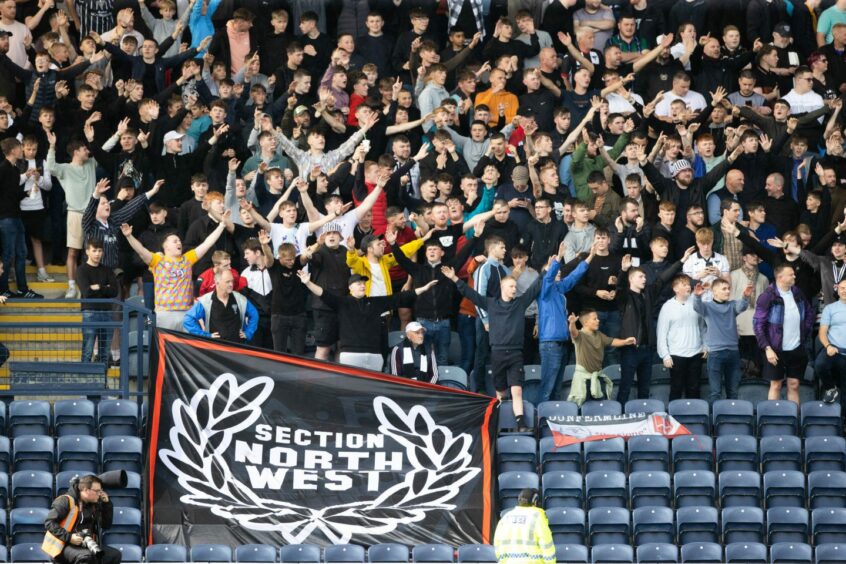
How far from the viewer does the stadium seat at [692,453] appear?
64.3 feet

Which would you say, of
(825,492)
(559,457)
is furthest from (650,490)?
(825,492)

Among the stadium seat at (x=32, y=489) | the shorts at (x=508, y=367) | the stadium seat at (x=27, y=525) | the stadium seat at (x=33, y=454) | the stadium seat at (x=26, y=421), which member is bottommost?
the stadium seat at (x=27, y=525)

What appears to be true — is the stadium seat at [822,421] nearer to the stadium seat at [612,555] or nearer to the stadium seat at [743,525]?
the stadium seat at [743,525]

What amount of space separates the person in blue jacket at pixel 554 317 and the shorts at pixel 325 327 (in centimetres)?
215

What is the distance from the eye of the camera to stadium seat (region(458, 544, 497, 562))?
59.7 ft

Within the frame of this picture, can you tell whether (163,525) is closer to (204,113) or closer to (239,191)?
(239,191)

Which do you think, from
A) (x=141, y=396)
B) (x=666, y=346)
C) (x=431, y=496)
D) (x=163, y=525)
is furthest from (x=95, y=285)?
(x=666, y=346)

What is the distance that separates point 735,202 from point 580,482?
156 inches

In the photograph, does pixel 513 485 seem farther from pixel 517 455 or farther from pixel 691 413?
pixel 691 413

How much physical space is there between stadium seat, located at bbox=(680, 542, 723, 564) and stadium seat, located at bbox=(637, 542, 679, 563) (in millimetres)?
132

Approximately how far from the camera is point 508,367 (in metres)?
20.0

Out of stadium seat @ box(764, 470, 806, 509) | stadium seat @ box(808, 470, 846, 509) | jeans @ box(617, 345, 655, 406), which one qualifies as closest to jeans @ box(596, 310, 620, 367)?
jeans @ box(617, 345, 655, 406)

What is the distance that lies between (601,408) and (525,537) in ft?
12.7

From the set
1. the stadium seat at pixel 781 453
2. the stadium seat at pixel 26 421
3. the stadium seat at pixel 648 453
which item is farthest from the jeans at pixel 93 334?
the stadium seat at pixel 781 453
